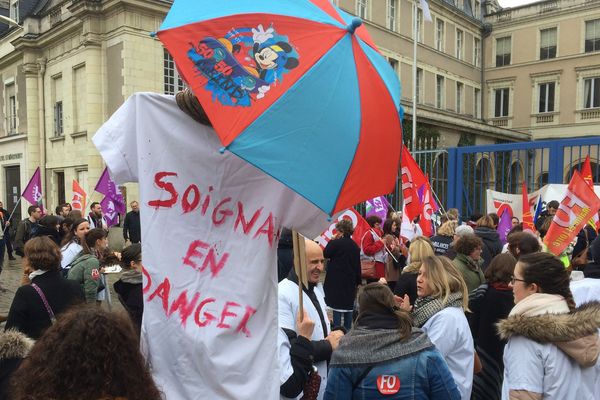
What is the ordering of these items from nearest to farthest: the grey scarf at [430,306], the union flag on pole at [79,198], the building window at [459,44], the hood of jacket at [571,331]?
the hood of jacket at [571,331] → the grey scarf at [430,306] → the union flag on pole at [79,198] → the building window at [459,44]

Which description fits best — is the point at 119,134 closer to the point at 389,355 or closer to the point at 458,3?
the point at 389,355

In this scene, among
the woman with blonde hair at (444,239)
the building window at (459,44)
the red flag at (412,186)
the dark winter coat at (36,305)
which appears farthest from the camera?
the building window at (459,44)

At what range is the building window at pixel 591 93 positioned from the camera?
117 feet

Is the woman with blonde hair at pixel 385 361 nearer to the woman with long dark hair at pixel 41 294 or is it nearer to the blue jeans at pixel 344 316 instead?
the woman with long dark hair at pixel 41 294

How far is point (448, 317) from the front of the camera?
3408 mm

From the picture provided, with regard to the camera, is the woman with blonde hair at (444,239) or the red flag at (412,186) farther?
the red flag at (412,186)

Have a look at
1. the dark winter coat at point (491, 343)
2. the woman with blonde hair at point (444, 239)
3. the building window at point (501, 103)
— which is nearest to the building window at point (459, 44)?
the building window at point (501, 103)

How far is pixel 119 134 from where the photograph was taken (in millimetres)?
2055

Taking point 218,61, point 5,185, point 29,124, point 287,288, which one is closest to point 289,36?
point 218,61

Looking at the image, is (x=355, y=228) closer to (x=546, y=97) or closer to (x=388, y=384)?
(x=388, y=384)

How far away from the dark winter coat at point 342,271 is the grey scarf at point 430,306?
12.1ft

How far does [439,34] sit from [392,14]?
6.43 m

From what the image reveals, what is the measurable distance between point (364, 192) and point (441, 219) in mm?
10665

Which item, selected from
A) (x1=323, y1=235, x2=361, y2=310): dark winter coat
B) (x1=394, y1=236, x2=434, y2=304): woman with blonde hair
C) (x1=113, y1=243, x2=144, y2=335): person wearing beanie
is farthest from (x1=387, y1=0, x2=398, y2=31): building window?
(x1=113, y1=243, x2=144, y2=335): person wearing beanie
